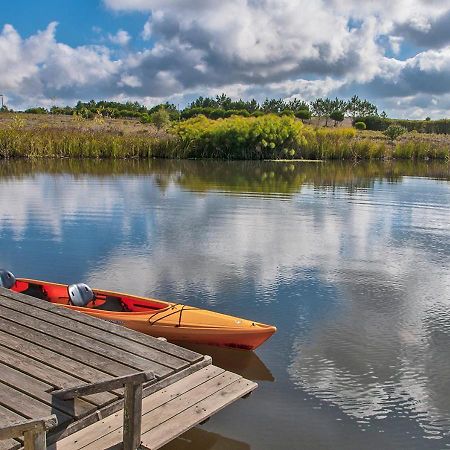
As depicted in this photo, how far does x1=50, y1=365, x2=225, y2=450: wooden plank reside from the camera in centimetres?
444

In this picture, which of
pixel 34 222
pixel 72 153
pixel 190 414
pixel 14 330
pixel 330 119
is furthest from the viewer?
pixel 330 119

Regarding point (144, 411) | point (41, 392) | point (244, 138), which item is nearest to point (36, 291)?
point (41, 392)

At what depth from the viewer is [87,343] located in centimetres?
578

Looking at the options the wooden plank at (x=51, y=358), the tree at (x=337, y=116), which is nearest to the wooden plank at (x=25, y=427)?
the wooden plank at (x=51, y=358)

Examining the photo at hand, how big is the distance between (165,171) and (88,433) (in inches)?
1304

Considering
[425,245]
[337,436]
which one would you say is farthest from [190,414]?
[425,245]

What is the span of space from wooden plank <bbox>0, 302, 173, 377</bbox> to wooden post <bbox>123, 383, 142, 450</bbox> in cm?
86

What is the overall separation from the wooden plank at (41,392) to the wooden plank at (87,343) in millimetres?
741

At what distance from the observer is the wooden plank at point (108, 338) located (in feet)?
18.4

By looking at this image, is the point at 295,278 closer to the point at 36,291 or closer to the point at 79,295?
the point at 79,295

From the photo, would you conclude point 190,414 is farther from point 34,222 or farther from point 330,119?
point 330,119

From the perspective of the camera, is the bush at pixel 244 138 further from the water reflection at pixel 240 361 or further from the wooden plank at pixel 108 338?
the wooden plank at pixel 108 338

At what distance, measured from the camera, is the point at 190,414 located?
16.4ft

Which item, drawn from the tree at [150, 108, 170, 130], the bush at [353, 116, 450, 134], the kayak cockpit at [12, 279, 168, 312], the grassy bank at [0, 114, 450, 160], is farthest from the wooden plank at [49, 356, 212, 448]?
the bush at [353, 116, 450, 134]
